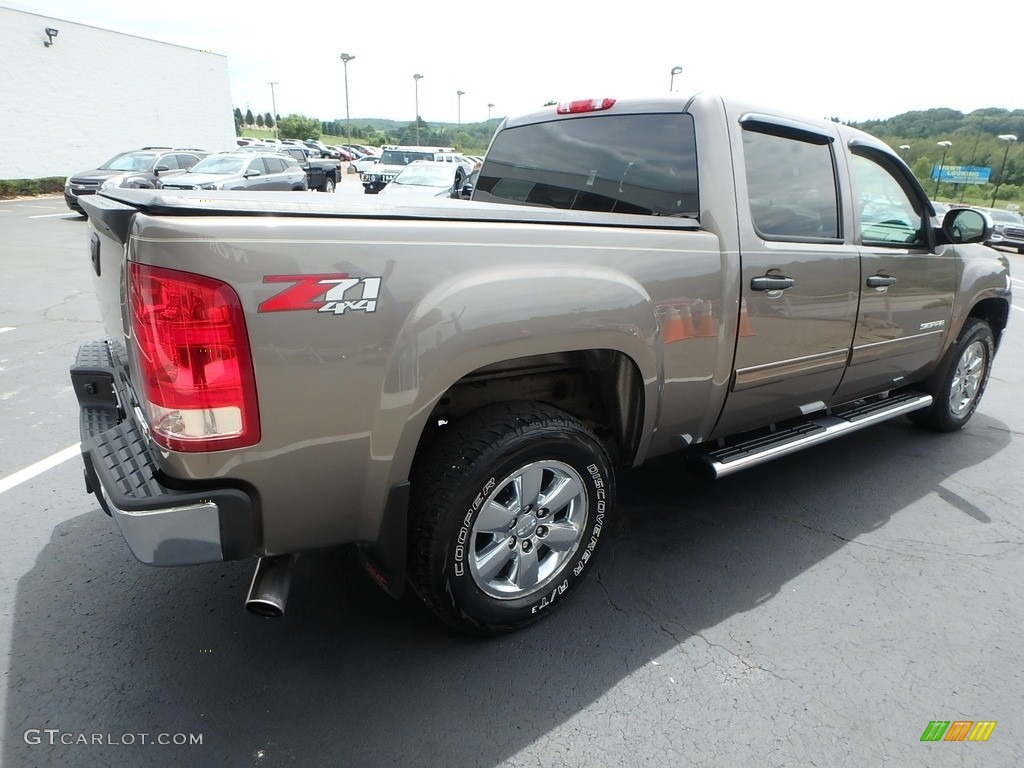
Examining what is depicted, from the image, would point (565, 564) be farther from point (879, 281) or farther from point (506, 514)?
point (879, 281)

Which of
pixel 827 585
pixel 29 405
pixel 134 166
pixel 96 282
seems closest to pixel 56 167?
pixel 134 166

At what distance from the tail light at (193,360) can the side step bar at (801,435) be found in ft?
6.77

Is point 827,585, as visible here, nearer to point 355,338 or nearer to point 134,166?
point 355,338

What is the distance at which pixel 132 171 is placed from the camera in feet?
55.4

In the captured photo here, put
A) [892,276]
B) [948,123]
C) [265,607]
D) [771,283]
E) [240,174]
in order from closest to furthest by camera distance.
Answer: [265,607], [771,283], [892,276], [240,174], [948,123]

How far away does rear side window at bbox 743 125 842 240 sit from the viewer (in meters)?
2.97

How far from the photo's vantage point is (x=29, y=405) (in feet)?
14.9

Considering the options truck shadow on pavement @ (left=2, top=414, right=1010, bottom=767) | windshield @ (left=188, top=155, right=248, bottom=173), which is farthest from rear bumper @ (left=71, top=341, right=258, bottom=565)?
windshield @ (left=188, top=155, right=248, bottom=173)

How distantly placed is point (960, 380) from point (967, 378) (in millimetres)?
130

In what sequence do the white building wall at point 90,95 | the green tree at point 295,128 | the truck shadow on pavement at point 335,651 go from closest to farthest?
the truck shadow on pavement at point 335,651 → the white building wall at point 90,95 → the green tree at point 295,128

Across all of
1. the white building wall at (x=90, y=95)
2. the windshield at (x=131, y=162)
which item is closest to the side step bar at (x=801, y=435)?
the windshield at (x=131, y=162)

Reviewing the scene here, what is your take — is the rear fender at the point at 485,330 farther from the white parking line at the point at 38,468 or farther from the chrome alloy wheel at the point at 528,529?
the white parking line at the point at 38,468

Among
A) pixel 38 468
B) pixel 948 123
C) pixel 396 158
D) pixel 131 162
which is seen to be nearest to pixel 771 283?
pixel 38 468

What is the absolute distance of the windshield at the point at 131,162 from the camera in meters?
17.0
